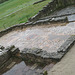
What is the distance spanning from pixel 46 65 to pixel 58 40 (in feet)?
9.12

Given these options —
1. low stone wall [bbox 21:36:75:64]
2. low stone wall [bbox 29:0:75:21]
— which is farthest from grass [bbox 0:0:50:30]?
low stone wall [bbox 21:36:75:64]

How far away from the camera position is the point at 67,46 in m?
7.99

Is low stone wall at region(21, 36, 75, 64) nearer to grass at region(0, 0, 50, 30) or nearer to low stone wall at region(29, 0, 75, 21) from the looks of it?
low stone wall at region(29, 0, 75, 21)

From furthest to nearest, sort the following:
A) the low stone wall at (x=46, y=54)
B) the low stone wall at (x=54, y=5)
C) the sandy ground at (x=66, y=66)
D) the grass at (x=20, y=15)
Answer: the grass at (x=20, y=15)
the low stone wall at (x=54, y=5)
the low stone wall at (x=46, y=54)
the sandy ground at (x=66, y=66)

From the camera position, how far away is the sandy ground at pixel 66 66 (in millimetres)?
6348

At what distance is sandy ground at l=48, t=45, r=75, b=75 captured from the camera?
635 cm

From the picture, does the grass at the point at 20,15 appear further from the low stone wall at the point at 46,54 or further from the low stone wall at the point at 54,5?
the low stone wall at the point at 46,54

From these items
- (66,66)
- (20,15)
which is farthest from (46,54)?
(20,15)

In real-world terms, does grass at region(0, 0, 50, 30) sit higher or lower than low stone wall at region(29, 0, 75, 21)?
lower

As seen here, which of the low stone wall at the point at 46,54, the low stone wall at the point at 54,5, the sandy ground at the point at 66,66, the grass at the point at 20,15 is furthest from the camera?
the grass at the point at 20,15

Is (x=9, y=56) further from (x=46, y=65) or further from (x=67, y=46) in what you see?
(x=67, y=46)

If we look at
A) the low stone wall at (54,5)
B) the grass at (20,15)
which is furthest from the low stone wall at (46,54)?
the grass at (20,15)

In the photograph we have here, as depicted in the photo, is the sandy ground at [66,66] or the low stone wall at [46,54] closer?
the sandy ground at [66,66]

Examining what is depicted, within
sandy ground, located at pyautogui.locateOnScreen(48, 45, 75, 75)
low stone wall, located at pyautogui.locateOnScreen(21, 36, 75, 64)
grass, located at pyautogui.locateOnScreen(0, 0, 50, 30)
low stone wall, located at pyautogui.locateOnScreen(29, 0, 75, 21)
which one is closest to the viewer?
sandy ground, located at pyautogui.locateOnScreen(48, 45, 75, 75)
